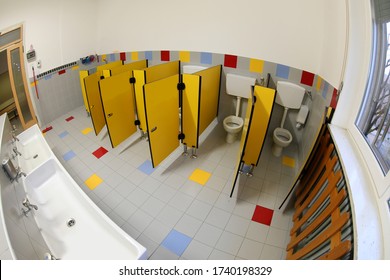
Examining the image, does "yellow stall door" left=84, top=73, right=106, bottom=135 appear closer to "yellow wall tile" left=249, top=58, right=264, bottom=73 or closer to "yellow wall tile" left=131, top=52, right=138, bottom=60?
"yellow wall tile" left=131, top=52, right=138, bottom=60

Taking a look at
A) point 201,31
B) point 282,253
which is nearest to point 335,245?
point 282,253

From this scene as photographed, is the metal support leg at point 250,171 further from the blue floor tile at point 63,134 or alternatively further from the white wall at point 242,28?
the blue floor tile at point 63,134

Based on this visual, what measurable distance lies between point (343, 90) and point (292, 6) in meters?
1.45

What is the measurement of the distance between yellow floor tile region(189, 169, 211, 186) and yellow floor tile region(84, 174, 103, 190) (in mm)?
1337

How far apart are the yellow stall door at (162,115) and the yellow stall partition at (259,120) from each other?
1.01 m

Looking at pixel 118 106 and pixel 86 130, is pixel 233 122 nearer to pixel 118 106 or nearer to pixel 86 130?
pixel 118 106

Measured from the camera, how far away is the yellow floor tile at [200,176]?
2607 mm

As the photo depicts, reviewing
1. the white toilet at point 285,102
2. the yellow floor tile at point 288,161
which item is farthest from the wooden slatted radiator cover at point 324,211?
the white toilet at point 285,102

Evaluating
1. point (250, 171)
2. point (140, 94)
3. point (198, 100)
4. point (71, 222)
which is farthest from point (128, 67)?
point (250, 171)

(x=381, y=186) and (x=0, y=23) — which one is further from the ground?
(x=0, y=23)

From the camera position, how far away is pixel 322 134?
74.9 inches
